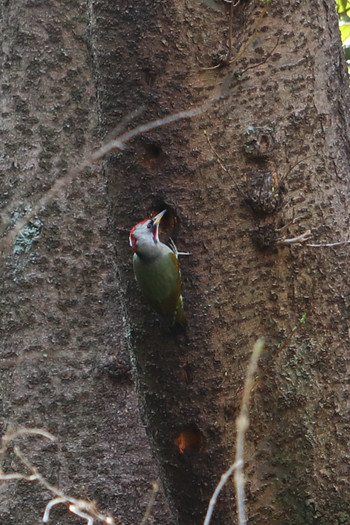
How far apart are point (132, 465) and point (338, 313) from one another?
1.17 m

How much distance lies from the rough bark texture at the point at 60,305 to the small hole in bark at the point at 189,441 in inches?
35.9

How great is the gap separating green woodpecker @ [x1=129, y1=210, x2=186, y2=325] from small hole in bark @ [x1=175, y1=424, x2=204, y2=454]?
24cm

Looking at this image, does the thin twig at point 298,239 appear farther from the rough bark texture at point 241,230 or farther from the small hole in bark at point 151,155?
the small hole in bark at point 151,155

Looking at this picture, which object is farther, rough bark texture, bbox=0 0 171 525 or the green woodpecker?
rough bark texture, bbox=0 0 171 525

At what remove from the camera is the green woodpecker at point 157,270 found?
1378 mm

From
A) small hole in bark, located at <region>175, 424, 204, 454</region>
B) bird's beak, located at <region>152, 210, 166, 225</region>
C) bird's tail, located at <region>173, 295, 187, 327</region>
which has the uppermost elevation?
bird's beak, located at <region>152, 210, 166, 225</region>

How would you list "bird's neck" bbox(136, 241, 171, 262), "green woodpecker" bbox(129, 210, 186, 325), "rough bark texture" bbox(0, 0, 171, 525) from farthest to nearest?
"rough bark texture" bbox(0, 0, 171, 525), "bird's neck" bbox(136, 241, 171, 262), "green woodpecker" bbox(129, 210, 186, 325)

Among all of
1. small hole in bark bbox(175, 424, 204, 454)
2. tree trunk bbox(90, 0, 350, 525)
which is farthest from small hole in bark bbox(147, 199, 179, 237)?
small hole in bark bbox(175, 424, 204, 454)

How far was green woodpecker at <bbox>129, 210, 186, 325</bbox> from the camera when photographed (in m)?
1.38

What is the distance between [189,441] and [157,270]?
406 millimetres

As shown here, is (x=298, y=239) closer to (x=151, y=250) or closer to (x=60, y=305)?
(x=151, y=250)

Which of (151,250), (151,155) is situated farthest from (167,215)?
(151,250)

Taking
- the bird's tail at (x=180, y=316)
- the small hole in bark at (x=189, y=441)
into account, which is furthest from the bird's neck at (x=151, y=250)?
the small hole in bark at (x=189, y=441)

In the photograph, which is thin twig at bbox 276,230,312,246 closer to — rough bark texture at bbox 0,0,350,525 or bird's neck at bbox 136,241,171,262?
rough bark texture at bbox 0,0,350,525
